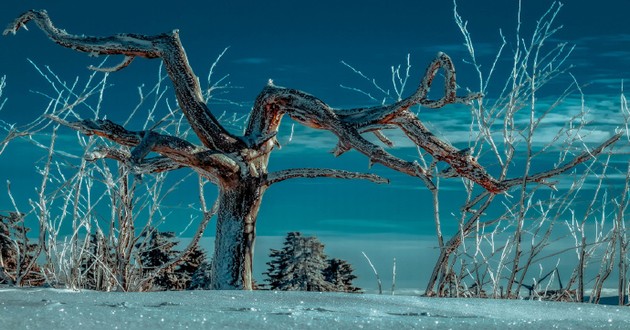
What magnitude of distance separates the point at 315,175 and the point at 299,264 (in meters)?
2.85

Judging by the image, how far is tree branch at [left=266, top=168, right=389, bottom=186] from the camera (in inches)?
181

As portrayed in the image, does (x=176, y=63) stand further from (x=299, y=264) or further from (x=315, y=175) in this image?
(x=299, y=264)

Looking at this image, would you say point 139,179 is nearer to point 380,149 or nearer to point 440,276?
point 380,149

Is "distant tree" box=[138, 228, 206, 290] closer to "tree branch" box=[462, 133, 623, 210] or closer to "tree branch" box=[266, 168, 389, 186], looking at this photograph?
"tree branch" box=[266, 168, 389, 186]

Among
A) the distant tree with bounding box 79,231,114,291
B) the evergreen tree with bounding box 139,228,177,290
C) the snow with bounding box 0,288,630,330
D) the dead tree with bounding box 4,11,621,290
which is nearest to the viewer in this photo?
the snow with bounding box 0,288,630,330

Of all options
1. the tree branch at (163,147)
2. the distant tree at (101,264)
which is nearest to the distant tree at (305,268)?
the distant tree at (101,264)

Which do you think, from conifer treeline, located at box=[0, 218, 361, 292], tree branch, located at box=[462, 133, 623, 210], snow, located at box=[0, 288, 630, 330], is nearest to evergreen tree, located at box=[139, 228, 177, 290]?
conifer treeline, located at box=[0, 218, 361, 292]

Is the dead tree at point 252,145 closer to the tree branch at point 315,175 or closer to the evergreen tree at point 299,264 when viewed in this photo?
the tree branch at point 315,175

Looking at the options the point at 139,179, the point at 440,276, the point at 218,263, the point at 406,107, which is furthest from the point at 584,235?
the point at 139,179

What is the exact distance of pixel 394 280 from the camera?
4.64m

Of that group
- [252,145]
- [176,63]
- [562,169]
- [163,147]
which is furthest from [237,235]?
[562,169]

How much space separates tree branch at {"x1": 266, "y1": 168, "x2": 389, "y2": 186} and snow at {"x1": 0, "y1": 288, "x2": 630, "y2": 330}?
2.93m

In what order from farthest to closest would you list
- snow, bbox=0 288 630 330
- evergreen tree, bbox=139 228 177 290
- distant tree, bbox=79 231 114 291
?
1. evergreen tree, bbox=139 228 177 290
2. distant tree, bbox=79 231 114 291
3. snow, bbox=0 288 630 330

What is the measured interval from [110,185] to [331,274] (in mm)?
2857
